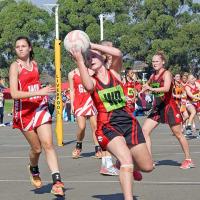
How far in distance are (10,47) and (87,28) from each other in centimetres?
1198

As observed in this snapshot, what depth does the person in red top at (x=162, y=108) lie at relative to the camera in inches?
516

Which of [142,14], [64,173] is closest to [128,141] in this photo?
[64,173]

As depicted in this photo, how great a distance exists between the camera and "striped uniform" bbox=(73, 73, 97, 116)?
15.1 m

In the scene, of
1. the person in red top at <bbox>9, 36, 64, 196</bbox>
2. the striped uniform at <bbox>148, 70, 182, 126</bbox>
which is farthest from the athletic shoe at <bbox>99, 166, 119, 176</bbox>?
the person in red top at <bbox>9, 36, 64, 196</bbox>

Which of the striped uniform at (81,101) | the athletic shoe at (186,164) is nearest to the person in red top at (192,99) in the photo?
the striped uniform at (81,101)

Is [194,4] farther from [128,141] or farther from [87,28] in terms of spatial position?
[128,141]

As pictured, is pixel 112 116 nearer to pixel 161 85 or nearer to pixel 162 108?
pixel 161 85

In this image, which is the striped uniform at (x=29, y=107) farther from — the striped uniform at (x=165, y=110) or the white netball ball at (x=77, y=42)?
the striped uniform at (x=165, y=110)

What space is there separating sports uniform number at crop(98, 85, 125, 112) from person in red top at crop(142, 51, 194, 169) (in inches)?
165

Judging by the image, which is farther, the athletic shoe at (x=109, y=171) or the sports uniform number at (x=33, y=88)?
the athletic shoe at (x=109, y=171)

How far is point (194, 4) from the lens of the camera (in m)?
67.5

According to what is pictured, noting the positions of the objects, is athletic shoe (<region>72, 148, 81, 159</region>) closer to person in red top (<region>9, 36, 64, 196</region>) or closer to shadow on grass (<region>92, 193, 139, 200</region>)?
person in red top (<region>9, 36, 64, 196</region>)

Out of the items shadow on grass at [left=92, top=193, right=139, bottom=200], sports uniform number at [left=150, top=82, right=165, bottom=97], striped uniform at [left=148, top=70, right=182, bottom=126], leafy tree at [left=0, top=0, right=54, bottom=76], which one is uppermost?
leafy tree at [left=0, top=0, right=54, bottom=76]

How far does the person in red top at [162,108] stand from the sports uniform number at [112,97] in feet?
13.7
